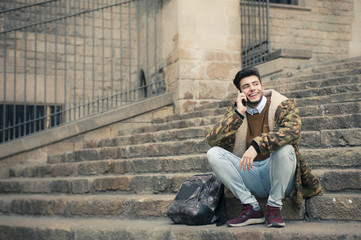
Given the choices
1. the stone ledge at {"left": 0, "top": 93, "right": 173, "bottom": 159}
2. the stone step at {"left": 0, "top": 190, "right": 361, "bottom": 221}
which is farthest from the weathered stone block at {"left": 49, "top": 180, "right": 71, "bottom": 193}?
the stone ledge at {"left": 0, "top": 93, "right": 173, "bottom": 159}

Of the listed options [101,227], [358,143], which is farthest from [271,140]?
[101,227]

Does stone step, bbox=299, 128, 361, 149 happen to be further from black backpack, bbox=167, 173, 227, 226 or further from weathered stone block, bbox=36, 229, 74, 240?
weathered stone block, bbox=36, 229, 74, 240

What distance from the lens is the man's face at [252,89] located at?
360 cm

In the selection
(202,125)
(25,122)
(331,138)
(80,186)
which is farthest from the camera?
(25,122)

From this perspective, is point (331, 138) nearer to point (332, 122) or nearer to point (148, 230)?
point (332, 122)

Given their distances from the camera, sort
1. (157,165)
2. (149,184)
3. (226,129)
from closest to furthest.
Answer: (226,129) < (149,184) < (157,165)

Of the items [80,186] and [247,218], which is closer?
[247,218]

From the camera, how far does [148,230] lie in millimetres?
3859

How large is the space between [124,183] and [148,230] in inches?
52.2

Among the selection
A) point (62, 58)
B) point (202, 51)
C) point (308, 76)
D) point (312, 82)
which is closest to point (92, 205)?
point (312, 82)

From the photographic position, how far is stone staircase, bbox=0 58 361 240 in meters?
3.52

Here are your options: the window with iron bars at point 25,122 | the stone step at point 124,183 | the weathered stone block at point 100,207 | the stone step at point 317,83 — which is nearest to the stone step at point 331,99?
the stone step at point 317,83

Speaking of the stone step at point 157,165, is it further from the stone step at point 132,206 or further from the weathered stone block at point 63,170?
the stone step at point 132,206

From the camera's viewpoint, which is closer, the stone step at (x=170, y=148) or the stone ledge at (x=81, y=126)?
the stone step at (x=170, y=148)
